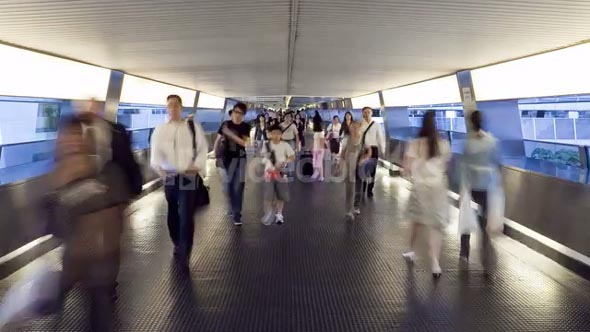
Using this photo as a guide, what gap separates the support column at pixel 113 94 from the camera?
11.3 meters

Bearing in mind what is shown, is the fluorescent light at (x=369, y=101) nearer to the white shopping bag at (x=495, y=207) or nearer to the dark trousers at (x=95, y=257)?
the white shopping bag at (x=495, y=207)

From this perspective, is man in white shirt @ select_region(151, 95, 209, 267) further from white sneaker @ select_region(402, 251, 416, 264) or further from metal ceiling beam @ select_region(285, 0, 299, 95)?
white sneaker @ select_region(402, 251, 416, 264)

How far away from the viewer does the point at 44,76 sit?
8625 millimetres

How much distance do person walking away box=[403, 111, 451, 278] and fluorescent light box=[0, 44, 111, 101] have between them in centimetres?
442

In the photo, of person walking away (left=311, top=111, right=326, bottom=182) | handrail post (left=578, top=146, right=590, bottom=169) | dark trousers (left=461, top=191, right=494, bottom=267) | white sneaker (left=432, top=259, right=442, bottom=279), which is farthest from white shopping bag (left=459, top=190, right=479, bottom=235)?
person walking away (left=311, top=111, right=326, bottom=182)

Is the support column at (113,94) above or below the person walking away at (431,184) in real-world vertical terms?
above

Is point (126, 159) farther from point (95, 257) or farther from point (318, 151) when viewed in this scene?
point (318, 151)

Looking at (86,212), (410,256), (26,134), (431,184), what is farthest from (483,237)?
(26,134)

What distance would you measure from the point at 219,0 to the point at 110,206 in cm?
238

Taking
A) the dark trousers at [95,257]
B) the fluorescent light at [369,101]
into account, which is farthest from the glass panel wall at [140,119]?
the fluorescent light at [369,101]

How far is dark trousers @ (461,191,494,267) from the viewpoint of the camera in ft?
18.8

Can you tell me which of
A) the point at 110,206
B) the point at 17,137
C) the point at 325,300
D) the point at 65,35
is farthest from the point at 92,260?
the point at 17,137

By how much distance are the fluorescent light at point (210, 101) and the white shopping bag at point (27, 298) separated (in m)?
19.0

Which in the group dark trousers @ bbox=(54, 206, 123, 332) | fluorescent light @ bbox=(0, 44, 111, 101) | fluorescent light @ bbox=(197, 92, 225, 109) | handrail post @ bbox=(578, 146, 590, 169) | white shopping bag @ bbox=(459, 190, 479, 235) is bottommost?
dark trousers @ bbox=(54, 206, 123, 332)
